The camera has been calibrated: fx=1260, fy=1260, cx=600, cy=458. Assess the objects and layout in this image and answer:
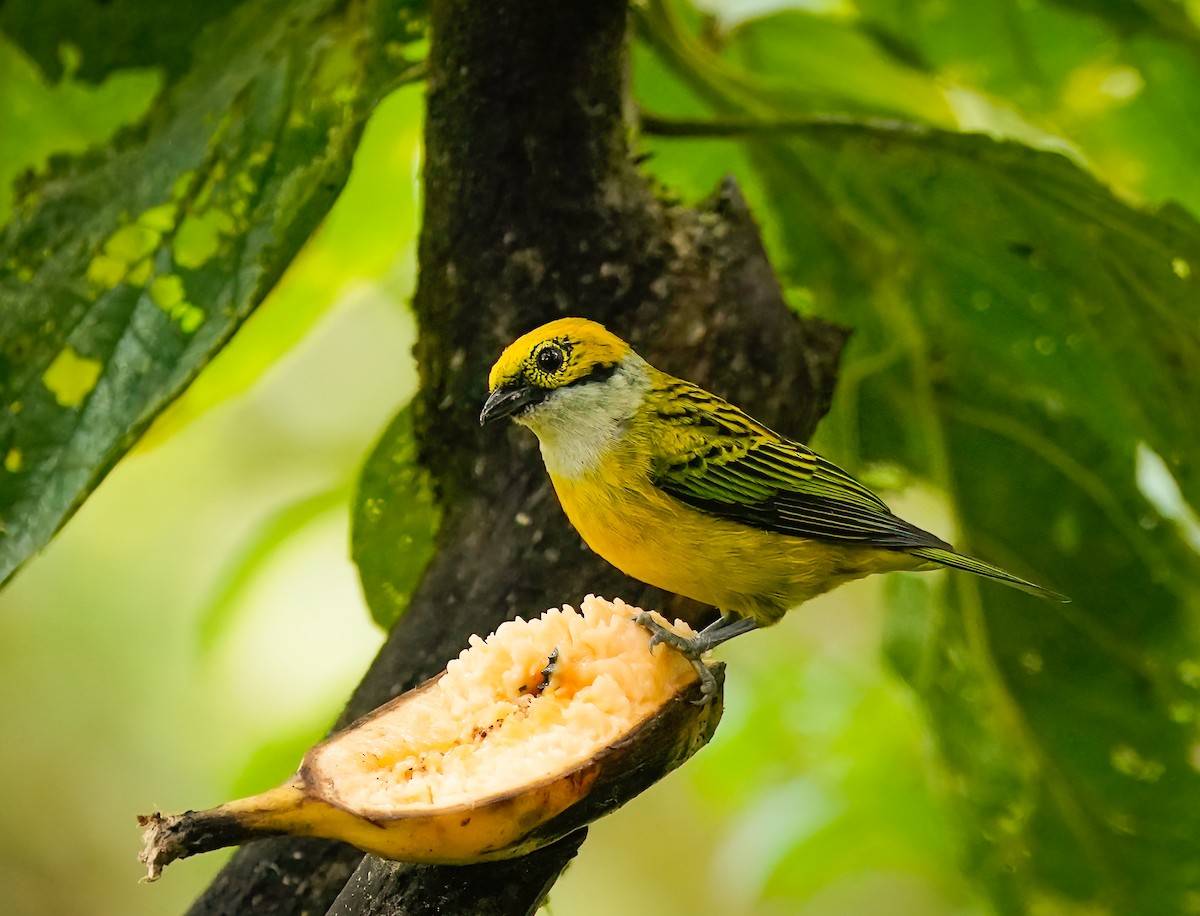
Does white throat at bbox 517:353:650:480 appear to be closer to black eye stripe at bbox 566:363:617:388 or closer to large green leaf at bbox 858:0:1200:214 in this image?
black eye stripe at bbox 566:363:617:388

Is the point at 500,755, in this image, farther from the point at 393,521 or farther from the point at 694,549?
the point at 393,521

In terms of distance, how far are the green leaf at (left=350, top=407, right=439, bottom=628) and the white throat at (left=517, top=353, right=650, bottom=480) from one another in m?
0.23

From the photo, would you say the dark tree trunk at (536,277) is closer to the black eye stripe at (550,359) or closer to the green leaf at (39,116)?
the black eye stripe at (550,359)

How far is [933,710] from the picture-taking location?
82.1 inches

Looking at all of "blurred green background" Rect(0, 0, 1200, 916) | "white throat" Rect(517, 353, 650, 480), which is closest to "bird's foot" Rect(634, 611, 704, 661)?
"white throat" Rect(517, 353, 650, 480)

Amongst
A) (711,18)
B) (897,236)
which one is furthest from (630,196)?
(711,18)

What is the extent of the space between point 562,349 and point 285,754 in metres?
1.09

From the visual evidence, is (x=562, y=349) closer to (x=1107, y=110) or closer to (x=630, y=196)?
(x=630, y=196)

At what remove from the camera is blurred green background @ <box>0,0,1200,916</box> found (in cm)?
181

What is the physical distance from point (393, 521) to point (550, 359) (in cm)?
37

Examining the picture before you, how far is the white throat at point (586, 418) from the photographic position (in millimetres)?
1301

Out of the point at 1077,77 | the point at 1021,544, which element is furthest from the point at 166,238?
the point at 1077,77

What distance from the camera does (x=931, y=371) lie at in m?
2.00

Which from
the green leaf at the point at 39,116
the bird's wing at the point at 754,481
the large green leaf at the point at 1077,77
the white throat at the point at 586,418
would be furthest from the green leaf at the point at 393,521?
the large green leaf at the point at 1077,77
